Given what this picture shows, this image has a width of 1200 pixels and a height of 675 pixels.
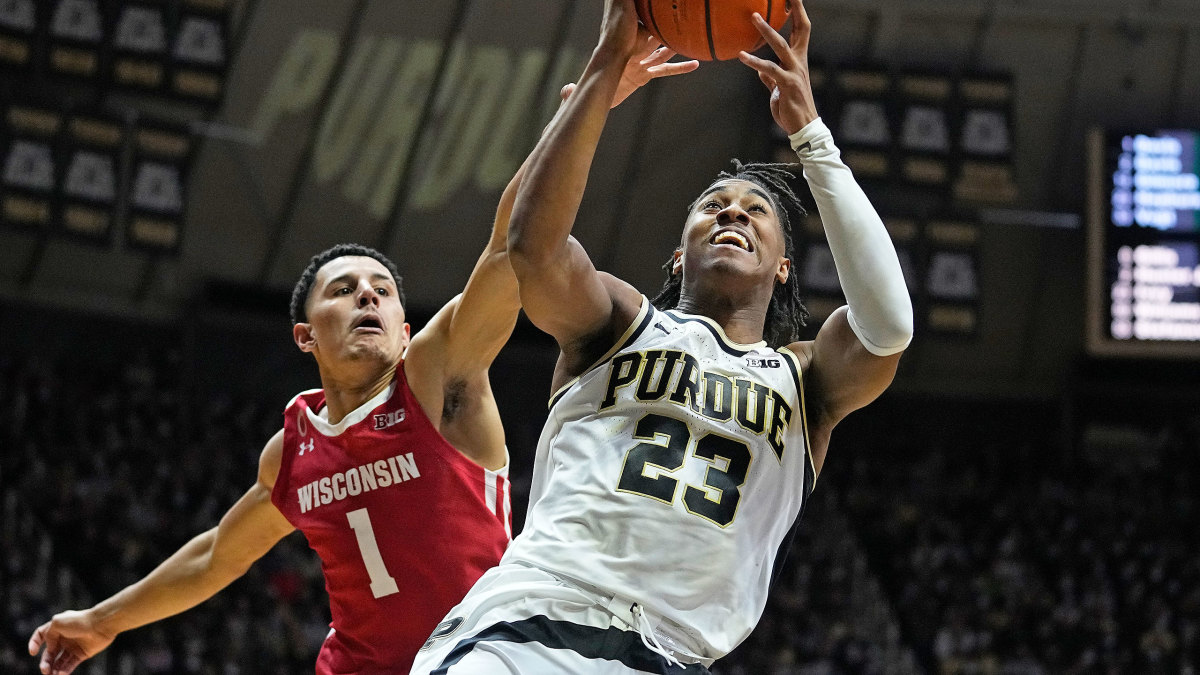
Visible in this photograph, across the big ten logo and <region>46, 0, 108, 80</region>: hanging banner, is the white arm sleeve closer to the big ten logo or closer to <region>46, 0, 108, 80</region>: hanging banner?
<region>46, 0, 108, 80</region>: hanging banner

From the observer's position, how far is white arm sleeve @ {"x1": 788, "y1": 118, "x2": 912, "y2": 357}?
2.91 m

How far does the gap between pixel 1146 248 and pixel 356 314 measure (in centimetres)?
1161

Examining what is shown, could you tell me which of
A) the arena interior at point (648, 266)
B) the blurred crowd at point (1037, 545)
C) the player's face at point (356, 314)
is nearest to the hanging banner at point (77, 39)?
the arena interior at point (648, 266)

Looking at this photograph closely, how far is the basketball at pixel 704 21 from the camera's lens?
3.14 m

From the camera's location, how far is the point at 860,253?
2.91m

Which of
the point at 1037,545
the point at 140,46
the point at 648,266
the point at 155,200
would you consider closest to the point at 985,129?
the point at 648,266

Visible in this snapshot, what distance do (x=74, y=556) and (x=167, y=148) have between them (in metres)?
4.47

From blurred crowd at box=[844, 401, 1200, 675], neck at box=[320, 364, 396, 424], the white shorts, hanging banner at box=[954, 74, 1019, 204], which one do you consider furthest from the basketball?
hanging banner at box=[954, 74, 1019, 204]

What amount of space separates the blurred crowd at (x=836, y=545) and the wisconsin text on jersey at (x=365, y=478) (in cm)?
742

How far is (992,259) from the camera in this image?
17.5m

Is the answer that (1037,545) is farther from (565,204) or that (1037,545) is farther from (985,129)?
(565,204)

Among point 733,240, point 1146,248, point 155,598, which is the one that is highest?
point 733,240

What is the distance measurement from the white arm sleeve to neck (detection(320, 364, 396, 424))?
184cm

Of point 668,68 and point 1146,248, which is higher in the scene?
point 668,68
